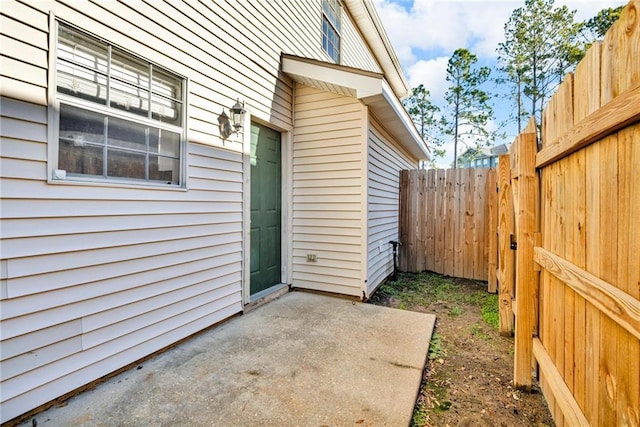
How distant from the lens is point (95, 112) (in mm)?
2090

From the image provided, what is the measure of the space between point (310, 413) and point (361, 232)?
243cm

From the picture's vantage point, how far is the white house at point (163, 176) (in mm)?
1760

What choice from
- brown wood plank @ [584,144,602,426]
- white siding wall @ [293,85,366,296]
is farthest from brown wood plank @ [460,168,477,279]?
brown wood plank @ [584,144,602,426]

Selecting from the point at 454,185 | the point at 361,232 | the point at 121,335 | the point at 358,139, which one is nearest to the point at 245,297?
the point at 121,335

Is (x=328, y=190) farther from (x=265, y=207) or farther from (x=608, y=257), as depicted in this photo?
(x=608, y=257)

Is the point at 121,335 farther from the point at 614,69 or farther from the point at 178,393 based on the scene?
the point at 614,69

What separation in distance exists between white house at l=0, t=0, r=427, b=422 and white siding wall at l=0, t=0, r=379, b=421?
10mm

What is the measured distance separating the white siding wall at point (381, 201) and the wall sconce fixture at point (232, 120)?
1781mm

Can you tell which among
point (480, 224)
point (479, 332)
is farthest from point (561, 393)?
point (480, 224)

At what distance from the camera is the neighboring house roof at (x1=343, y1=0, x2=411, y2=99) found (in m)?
6.32

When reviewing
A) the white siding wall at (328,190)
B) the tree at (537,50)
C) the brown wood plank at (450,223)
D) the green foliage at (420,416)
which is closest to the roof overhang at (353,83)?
the white siding wall at (328,190)

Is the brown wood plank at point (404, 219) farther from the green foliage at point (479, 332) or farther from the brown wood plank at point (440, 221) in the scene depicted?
the green foliage at point (479, 332)

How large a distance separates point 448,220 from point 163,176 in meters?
4.76

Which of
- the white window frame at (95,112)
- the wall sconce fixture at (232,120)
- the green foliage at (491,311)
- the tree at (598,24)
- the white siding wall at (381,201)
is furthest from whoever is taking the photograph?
the tree at (598,24)
